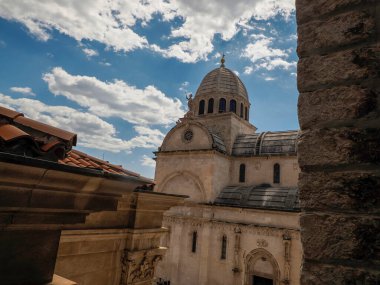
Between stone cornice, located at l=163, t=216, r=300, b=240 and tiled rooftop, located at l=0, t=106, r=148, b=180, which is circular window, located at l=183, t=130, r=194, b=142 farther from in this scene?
tiled rooftop, located at l=0, t=106, r=148, b=180

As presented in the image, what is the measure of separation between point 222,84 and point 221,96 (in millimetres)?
1231

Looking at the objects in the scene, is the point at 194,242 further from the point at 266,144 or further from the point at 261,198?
the point at 266,144

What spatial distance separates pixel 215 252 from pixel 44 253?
16.7 meters

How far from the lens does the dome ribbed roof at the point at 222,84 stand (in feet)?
75.6

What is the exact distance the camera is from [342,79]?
184 centimetres

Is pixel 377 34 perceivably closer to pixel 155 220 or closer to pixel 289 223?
pixel 155 220

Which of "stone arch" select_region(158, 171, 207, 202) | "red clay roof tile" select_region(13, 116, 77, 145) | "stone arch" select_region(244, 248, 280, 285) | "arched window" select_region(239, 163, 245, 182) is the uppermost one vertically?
"arched window" select_region(239, 163, 245, 182)

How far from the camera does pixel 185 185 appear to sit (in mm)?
20047

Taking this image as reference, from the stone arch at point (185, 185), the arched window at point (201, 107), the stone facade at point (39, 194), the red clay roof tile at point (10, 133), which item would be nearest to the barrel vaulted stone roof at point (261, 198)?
the stone arch at point (185, 185)

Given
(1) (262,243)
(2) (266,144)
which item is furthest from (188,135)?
(1) (262,243)

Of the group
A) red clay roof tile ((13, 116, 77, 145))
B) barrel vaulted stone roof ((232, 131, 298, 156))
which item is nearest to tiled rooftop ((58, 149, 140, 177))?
red clay roof tile ((13, 116, 77, 145))

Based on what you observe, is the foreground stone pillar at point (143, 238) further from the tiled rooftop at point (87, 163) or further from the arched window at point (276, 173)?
the arched window at point (276, 173)

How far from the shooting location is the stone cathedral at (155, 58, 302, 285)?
15.9 metres

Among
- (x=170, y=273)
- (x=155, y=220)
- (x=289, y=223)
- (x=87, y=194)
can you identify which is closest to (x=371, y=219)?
(x=87, y=194)
